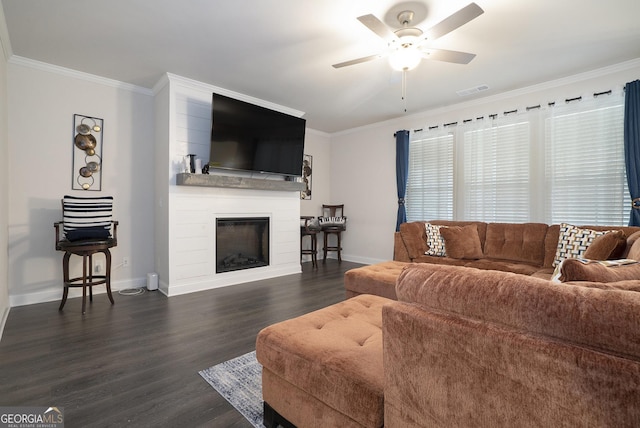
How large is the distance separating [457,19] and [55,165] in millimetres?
4169

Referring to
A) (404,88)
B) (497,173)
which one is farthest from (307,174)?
(497,173)

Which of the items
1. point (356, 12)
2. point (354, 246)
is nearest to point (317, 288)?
point (354, 246)

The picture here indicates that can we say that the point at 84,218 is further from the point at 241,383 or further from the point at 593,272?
the point at 593,272

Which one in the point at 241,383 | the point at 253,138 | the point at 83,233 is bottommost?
the point at 241,383

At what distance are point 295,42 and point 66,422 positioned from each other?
3.14m

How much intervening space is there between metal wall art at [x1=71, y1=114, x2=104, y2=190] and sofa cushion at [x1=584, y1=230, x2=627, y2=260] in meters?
5.01

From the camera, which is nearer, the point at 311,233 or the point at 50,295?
the point at 50,295

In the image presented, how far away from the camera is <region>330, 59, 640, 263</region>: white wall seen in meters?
4.37

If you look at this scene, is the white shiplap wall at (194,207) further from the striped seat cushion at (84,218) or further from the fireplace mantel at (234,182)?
the striped seat cushion at (84,218)

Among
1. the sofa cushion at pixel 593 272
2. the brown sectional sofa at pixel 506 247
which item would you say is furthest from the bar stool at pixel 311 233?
the sofa cushion at pixel 593 272

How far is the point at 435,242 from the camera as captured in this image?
3.68 metres

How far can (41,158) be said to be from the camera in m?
3.38

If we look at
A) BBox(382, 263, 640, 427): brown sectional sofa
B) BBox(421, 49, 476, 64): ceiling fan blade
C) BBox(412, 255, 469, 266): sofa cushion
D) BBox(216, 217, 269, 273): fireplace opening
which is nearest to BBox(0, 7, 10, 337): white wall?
BBox(216, 217, 269, 273): fireplace opening

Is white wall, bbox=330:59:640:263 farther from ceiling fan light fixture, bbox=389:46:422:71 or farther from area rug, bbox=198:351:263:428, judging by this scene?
area rug, bbox=198:351:263:428
